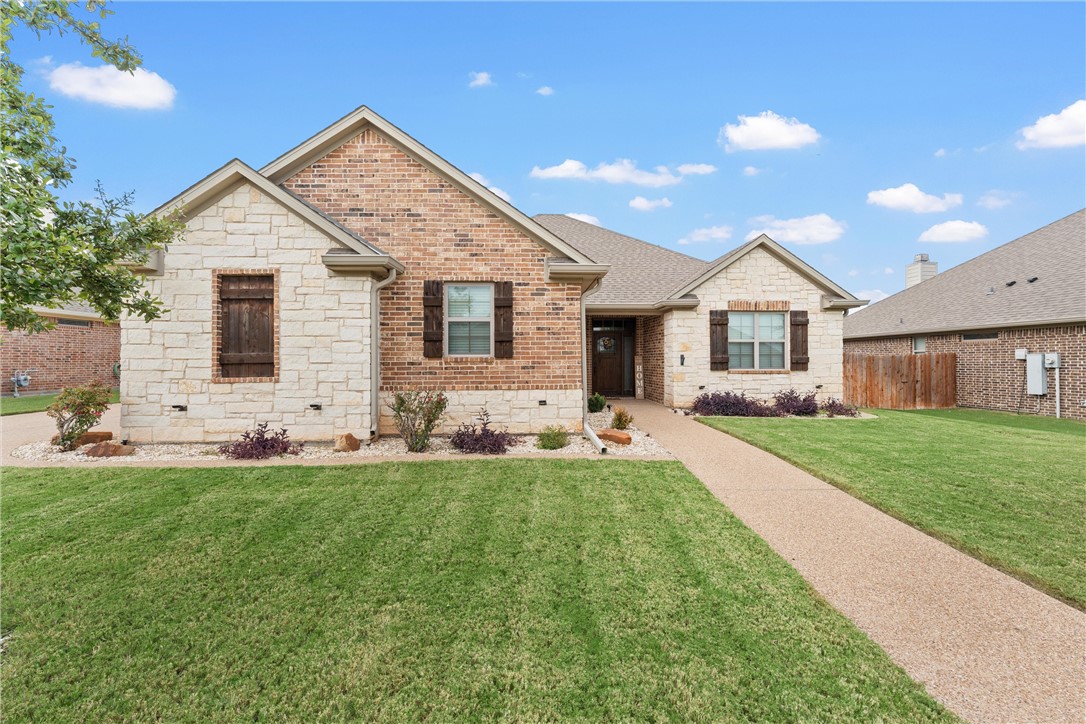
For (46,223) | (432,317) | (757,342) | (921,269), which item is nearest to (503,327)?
(432,317)

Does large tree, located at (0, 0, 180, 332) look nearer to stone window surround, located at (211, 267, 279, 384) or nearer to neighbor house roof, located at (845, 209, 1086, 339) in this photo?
stone window surround, located at (211, 267, 279, 384)

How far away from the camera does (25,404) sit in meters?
13.4

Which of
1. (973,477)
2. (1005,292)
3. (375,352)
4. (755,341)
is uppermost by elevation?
(1005,292)

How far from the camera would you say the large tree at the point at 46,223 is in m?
2.95

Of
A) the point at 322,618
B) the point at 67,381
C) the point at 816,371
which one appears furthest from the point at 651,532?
the point at 67,381

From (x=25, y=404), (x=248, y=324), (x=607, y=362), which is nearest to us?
(x=248, y=324)

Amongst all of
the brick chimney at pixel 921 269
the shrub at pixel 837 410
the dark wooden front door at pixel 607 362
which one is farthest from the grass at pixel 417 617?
the brick chimney at pixel 921 269

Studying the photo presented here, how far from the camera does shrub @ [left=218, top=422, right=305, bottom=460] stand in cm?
707

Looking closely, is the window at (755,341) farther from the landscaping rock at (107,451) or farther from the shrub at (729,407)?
the landscaping rock at (107,451)

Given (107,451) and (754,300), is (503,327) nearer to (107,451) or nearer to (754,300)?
(107,451)

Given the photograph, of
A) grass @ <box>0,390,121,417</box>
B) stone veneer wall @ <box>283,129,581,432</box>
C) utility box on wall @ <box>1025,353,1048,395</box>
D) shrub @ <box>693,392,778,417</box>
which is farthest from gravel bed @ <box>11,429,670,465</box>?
utility box on wall @ <box>1025,353,1048,395</box>

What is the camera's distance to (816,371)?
12.9 meters

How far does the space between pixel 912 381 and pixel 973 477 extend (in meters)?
10.8

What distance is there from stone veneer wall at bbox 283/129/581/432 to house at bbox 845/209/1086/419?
1395cm
